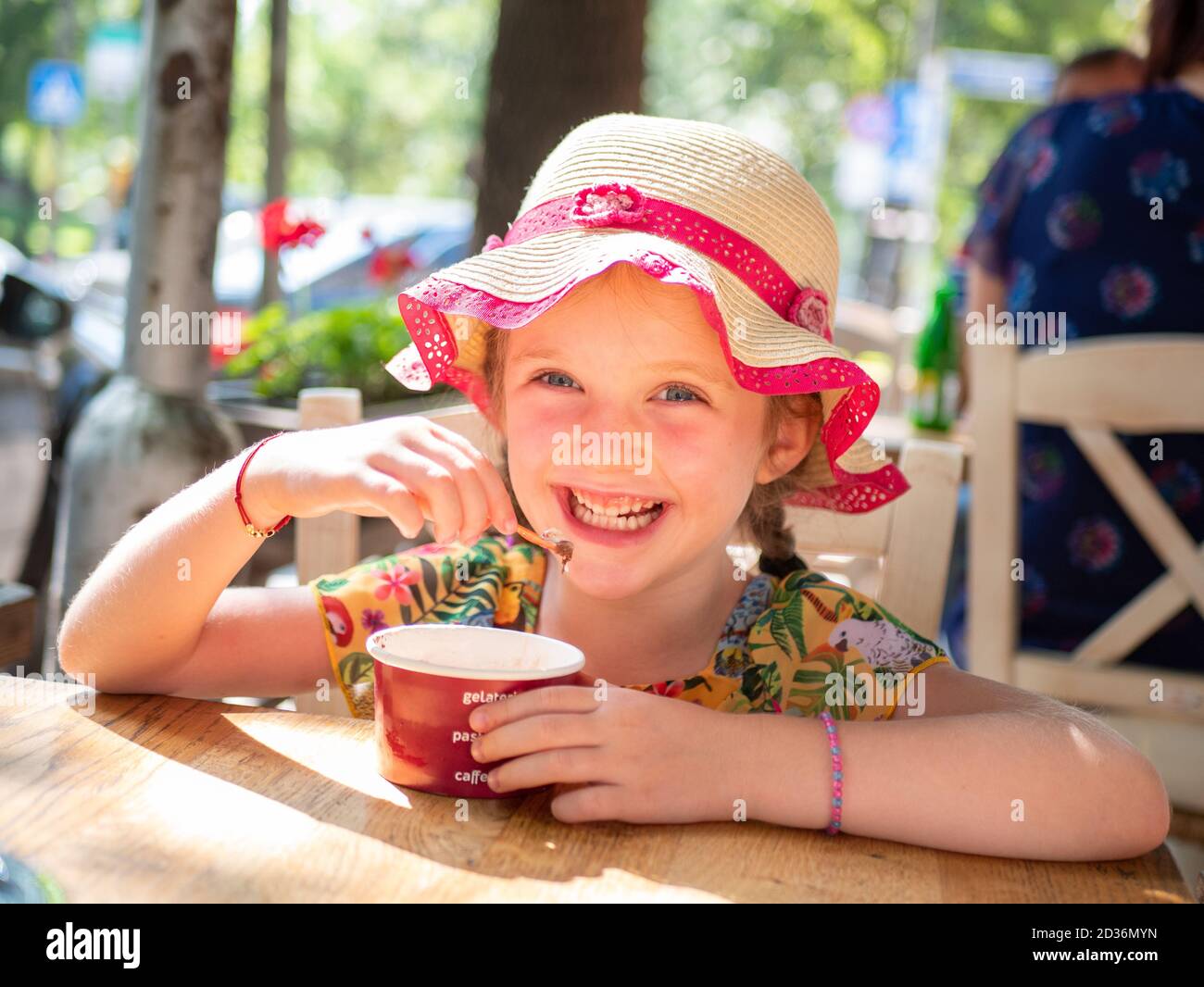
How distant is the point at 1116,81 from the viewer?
12.5ft

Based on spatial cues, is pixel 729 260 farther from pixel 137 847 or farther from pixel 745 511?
pixel 137 847

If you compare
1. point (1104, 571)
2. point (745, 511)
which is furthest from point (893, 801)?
point (1104, 571)

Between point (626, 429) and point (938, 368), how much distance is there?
263 centimetres

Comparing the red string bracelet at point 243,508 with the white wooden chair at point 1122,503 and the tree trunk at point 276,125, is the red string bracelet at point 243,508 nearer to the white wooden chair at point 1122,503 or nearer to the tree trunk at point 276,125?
the white wooden chair at point 1122,503

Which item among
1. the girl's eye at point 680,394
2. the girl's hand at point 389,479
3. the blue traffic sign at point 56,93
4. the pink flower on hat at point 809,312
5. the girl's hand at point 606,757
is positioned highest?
the blue traffic sign at point 56,93

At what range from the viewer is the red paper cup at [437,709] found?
1320 millimetres

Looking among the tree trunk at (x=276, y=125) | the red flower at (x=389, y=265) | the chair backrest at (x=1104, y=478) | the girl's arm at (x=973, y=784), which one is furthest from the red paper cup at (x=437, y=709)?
the tree trunk at (x=276, y=125)

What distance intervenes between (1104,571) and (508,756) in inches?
86.1

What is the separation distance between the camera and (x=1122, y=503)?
2713mm

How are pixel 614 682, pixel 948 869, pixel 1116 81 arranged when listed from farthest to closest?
pixel 1116 81 → pixel 614 682 → pixel 948 869

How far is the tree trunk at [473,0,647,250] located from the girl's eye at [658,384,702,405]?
102 inches

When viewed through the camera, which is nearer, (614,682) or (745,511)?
(614,682)

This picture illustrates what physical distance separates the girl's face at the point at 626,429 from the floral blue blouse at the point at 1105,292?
1559 mm

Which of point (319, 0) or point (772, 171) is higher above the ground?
point (319, 0)
